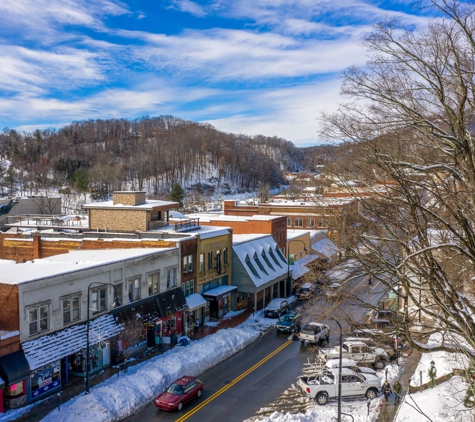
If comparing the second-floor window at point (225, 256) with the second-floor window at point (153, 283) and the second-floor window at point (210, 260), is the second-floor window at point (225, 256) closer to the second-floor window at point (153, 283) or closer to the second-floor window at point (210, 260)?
the second-floor window at point (210, 260)

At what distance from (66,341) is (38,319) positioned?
192 centimetres

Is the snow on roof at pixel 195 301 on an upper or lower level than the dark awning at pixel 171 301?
lower

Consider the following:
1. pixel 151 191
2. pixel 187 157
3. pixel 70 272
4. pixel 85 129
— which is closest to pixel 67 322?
pixel 70 272

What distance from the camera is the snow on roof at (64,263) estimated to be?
23.9 m

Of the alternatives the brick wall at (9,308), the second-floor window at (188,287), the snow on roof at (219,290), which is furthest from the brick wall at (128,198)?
the brick wall at (9,308)

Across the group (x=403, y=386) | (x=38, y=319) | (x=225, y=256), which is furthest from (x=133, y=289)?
(x=403, y=386)

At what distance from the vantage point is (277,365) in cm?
2852

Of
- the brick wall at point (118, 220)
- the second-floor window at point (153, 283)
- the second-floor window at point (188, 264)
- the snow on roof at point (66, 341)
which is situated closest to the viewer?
the snow on roof at point (66, 341)

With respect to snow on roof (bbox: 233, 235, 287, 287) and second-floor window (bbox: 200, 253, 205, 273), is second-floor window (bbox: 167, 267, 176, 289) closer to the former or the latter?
second-floor window (bbox: 200, 253, 205, 273)

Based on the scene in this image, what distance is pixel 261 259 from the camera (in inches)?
1785

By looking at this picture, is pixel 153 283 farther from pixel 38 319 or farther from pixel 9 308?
pixel 9 308

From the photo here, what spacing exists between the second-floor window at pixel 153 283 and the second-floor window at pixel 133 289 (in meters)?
1.09

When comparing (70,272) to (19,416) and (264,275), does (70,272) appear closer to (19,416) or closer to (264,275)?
(19,416)

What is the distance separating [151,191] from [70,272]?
120m
